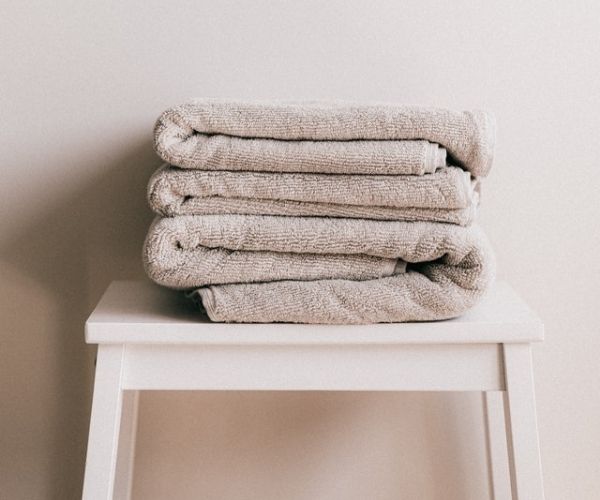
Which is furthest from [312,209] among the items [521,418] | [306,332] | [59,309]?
[59,309]

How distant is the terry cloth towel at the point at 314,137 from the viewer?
74 centimetres

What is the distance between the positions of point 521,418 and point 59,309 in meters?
0.62

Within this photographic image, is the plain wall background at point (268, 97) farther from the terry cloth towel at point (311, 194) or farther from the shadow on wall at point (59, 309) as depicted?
the terry cloth towel at point (311, 194)

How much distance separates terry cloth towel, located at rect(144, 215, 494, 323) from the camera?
0.73 metres

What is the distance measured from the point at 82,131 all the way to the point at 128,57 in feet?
0.37

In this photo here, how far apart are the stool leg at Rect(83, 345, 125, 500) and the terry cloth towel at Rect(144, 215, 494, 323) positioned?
0.09 metres

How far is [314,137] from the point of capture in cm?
75

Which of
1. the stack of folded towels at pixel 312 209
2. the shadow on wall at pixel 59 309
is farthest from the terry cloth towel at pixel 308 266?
the shadow on wall at pixel 59 309

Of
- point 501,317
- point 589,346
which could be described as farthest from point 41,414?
point 589,346

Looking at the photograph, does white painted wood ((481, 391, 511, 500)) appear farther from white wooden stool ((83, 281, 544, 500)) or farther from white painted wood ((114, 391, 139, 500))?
Result: white painted wood ((114, 391, 139, 500))

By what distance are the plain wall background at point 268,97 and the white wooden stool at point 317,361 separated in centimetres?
29

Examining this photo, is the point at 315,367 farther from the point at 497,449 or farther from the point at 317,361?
the point at 497,449

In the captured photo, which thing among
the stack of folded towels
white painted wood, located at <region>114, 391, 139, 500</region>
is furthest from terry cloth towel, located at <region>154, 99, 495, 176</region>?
white painted wood, located at <region>114, 391, 139, 500</region>

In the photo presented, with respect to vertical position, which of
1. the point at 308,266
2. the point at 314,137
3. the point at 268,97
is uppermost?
the point at 268,97
